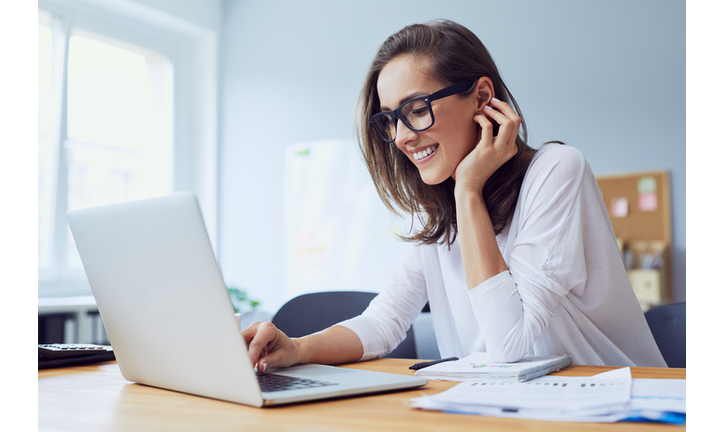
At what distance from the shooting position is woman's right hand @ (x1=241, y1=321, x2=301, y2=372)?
0.91 m

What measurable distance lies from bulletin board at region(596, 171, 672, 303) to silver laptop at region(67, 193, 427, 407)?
8.27 ft

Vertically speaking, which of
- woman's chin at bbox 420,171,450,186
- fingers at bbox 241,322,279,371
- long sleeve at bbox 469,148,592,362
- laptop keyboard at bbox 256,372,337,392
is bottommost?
laptop keyboard at bbox 256,372,337,392

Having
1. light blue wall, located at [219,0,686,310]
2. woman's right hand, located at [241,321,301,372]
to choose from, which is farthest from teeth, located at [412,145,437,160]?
light blue wall, located at [219,0,686,310]

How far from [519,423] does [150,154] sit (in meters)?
3.96

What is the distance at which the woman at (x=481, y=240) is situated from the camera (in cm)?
A: 100

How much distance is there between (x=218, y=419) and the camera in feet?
2.00

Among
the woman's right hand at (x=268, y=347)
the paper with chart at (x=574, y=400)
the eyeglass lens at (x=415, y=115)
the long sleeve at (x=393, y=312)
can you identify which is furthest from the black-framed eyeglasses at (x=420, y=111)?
the paper with chart at (x=574, y=400)

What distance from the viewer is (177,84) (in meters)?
4.28

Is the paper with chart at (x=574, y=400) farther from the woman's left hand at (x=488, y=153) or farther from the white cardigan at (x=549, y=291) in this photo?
the woman's left hand at (x=488, y=153)

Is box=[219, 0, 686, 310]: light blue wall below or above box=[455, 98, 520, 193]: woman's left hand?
above

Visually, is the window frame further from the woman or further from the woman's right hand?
the woman's right hand

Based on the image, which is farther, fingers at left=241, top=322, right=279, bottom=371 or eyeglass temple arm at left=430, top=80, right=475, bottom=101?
eyeglass temple arm at left=430, top=80, right=475, bottom=101

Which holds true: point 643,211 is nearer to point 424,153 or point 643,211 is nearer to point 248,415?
point 424,153
